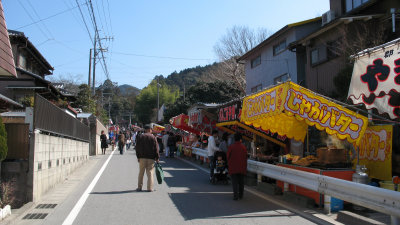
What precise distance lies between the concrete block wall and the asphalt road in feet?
1.09

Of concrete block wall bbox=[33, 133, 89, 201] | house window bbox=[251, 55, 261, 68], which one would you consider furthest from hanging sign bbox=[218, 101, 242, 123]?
house window bbox=[251, 55, 261, 68]

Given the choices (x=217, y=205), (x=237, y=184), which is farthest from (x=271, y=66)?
(x=217, y=205)

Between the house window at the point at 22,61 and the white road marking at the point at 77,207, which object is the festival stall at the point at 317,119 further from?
the house window at the point at 22,61

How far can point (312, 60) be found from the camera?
21.3 m

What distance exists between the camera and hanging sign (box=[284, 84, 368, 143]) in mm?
7883

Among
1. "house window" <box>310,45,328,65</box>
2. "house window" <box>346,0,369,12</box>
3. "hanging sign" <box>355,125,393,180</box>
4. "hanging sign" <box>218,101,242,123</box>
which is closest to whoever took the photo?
"hanging sign" <box>355,125,393,180</box>

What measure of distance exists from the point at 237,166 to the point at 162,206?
212 cm

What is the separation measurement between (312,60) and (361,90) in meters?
13.3

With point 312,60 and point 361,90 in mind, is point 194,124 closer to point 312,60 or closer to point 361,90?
point 312,60

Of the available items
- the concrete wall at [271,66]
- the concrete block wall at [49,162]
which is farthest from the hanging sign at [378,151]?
the concrete wall at [271,66]

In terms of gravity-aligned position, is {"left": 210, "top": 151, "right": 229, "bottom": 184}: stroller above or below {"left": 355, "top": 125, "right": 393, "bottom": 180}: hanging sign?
below

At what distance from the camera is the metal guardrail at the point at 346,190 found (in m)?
5.37

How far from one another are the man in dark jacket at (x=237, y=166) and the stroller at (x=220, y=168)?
8.50ft

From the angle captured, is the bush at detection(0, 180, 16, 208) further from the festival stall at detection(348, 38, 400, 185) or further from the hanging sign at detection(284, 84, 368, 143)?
the festival stall at detection(348, 38, 400, 185)
